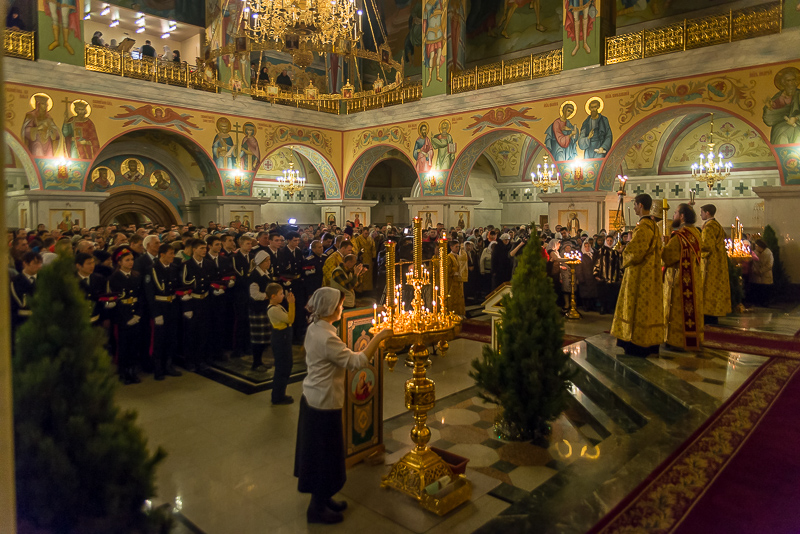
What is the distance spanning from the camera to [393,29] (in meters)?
22.0

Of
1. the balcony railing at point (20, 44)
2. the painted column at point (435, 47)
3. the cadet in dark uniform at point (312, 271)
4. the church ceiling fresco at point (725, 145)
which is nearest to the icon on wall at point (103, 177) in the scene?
the balcony railing at point (20, 44)

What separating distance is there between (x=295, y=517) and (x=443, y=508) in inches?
37.3

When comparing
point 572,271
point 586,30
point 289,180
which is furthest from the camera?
point 289,180

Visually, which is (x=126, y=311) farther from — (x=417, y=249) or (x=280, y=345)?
(x=417, y=249)

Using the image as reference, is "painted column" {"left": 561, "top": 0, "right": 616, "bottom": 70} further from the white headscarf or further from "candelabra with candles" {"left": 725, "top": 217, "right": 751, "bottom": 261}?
the white headscarf

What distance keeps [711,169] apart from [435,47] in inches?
366

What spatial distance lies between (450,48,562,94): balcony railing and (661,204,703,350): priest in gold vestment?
9435 millimetres

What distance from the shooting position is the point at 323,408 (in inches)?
127

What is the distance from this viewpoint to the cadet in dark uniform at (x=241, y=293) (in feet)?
24.4

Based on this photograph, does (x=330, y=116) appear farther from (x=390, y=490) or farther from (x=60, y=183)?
(x=390, y=490)

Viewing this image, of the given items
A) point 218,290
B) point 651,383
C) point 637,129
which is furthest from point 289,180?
point 651,383

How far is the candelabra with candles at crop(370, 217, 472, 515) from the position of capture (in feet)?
11.4

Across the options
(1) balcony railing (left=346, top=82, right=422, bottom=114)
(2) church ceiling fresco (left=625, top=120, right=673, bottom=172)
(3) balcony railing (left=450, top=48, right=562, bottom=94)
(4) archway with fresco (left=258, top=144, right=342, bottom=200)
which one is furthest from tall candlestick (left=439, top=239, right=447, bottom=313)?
(2) church ceiling fresco (left=625, top=120, right=673, bottom=172)

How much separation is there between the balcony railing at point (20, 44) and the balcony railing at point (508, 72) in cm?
1160
